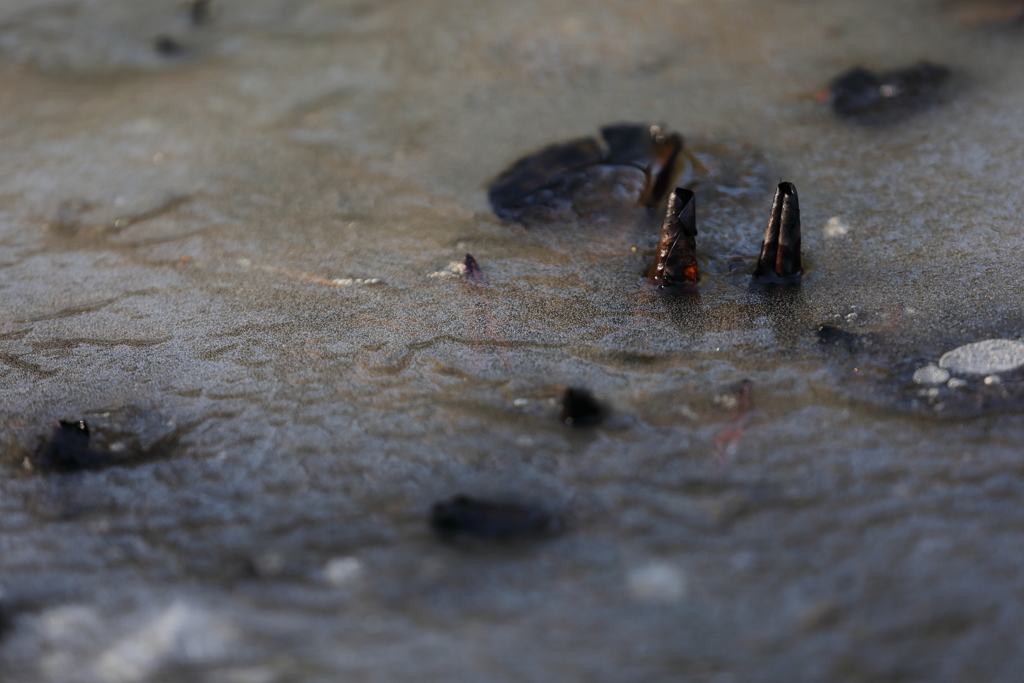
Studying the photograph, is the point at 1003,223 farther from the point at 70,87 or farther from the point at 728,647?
the point at 70,87

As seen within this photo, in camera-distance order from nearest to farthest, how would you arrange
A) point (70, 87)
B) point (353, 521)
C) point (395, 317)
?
point (353, 521) < point (395, 317) < point (70, 87)

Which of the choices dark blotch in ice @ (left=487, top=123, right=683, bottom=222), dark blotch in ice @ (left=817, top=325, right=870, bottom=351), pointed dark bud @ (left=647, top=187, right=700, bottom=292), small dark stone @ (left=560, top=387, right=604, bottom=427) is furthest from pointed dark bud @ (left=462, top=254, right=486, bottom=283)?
dark blotch in ice @ (left=817, top=325, right=870, bottom=351)

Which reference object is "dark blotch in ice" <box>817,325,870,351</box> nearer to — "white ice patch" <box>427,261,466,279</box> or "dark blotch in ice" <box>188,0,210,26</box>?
"white ice patch" <box>427,261,466,279</box>

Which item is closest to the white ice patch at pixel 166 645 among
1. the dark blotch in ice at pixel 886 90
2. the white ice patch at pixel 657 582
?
the white ice patch at pixel 657 582

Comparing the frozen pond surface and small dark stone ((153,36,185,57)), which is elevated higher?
small dark stone ((153,36,185,57))

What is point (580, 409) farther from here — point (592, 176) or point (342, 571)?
point (592, 176)

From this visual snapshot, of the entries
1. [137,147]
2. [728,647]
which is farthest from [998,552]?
[137,147]
